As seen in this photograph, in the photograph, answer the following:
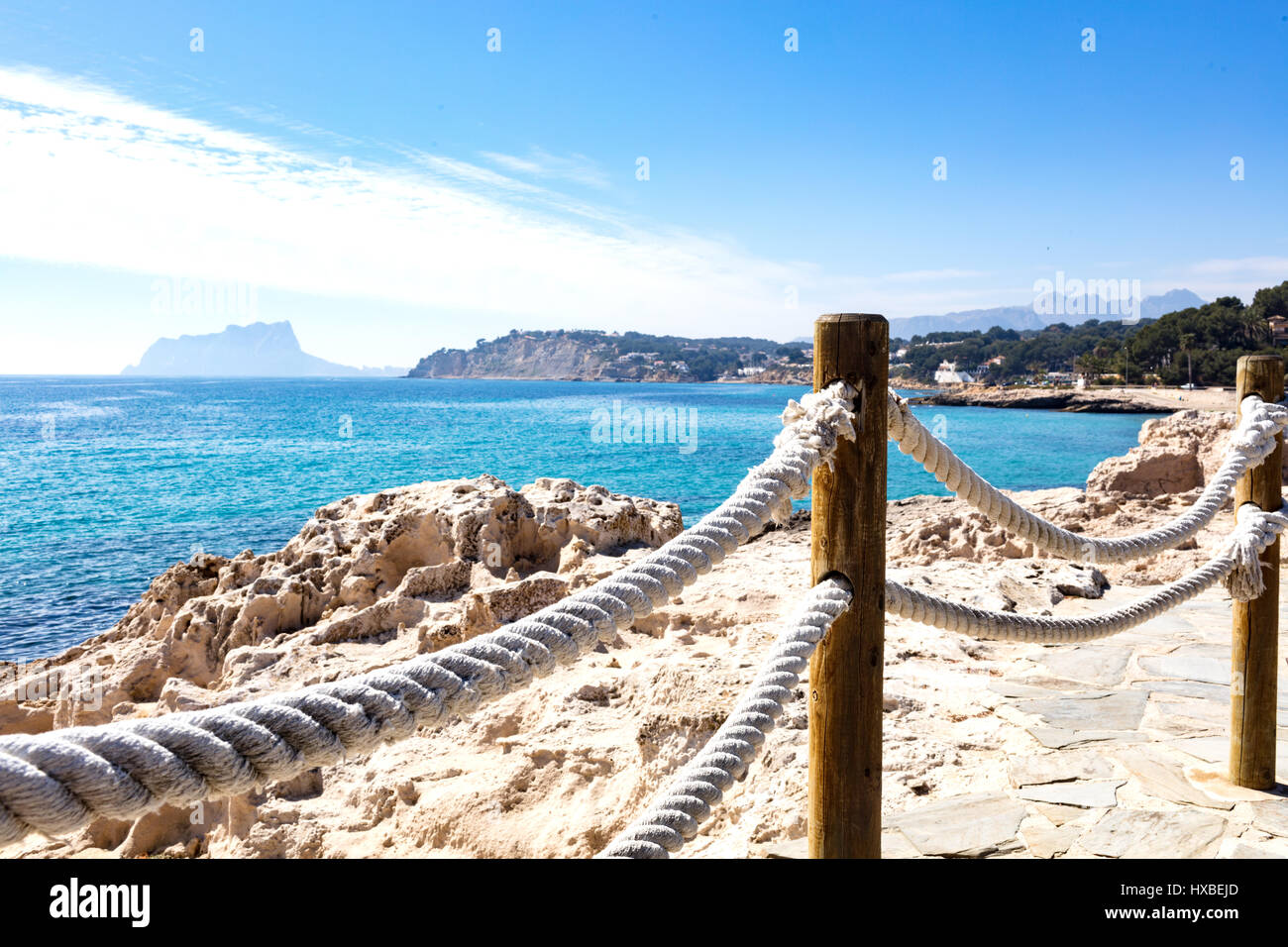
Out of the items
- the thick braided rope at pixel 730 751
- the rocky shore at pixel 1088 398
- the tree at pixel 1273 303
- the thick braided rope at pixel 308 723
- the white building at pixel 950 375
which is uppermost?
the tree at pixel 1273 303

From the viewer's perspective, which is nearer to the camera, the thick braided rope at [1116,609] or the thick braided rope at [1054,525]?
the thick braided rope at [1054,525]

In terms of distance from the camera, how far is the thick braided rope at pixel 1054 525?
6.34ft

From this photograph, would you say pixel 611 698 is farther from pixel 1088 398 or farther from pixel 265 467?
pixel 1088 398

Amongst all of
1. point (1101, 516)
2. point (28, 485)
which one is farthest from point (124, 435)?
point (1101, 516)

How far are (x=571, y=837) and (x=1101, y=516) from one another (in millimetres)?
8133

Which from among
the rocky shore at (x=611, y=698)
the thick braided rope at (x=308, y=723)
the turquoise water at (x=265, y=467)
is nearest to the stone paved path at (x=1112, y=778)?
the rocky shore at (x=611, y=698)

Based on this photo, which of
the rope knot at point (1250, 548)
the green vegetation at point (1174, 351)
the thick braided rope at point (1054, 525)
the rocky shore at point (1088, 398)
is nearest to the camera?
the thick braided rope at point (1054, 525)

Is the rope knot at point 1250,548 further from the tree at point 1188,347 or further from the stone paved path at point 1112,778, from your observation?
the tree at point 1188,347

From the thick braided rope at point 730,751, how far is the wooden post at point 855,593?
9 centimetres

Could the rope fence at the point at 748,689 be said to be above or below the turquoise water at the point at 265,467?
above

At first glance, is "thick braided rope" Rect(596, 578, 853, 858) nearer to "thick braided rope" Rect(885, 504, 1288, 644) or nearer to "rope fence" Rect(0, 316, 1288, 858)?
"rope fence" Rect(0, 316, 1288, 858)

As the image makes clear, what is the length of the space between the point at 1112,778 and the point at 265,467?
4121 centimetres

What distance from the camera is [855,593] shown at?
1.69 m

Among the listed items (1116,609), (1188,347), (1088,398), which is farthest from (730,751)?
(1188,347)
